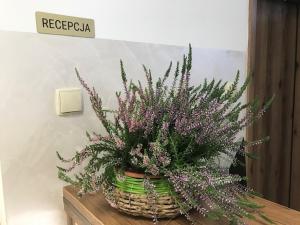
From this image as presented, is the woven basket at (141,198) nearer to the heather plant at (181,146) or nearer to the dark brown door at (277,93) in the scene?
the heather plant at (181,146)

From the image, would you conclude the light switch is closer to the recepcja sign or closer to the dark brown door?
the recepcja sign

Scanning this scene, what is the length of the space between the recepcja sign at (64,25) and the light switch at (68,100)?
173 mm

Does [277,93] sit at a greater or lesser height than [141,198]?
greater

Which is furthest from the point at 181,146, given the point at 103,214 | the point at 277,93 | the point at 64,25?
the point at 277,93

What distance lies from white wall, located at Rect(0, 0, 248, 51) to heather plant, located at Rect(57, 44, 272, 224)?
34 cm

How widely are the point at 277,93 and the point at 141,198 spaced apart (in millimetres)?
1523

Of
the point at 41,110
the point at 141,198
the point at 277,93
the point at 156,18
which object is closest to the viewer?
the point at 141,198

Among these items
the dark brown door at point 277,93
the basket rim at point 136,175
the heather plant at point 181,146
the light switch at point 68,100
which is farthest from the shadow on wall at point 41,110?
the dark brown door at point 277,93

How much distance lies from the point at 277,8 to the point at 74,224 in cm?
166

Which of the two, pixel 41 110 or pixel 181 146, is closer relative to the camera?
pixel 181 146

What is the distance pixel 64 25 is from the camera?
0.84 meters

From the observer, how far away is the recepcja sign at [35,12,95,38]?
0.81 metres

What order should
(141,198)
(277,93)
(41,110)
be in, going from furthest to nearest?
1. (277,93)
2. (41,110)
3. (141,198)

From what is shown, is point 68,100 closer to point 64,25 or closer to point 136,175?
point 64,25
